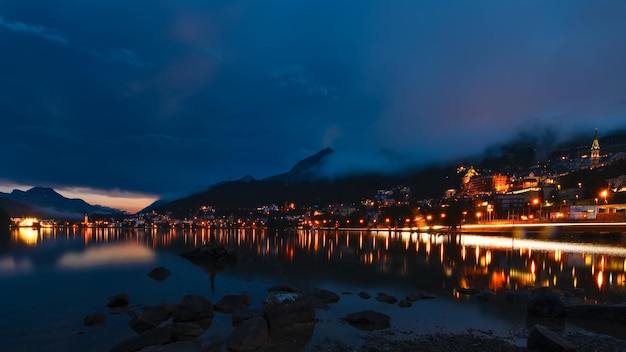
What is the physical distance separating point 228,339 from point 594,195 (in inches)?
7828

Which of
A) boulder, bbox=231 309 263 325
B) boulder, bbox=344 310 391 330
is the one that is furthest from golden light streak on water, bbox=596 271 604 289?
boulder, bbox=231 309 263 325

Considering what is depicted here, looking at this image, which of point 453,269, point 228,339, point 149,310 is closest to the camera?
point 228,339

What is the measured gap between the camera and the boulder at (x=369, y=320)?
2091 cm

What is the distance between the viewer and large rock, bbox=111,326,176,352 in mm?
17016

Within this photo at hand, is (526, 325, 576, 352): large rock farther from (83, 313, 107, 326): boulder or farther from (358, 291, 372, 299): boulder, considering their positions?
(83, 313, 107, 326): boulder

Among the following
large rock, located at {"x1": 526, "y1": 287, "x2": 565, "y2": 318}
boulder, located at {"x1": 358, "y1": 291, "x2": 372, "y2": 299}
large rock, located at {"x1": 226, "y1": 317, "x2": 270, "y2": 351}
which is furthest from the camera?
boulder, located at {"x1": 358, "y1": 291, "x2": 372, "y2": 299}

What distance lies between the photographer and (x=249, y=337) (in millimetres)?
17703

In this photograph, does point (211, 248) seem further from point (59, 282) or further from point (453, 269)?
point (453, 269)

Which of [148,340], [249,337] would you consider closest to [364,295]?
[249,337]

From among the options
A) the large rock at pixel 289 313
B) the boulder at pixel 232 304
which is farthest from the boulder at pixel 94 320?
the large rock at pixel 289 313

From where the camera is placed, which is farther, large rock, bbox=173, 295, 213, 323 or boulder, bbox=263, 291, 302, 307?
large rock, bbox=173, 295, 213, 323

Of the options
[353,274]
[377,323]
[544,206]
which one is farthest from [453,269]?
[544,206]

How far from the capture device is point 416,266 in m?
48.0

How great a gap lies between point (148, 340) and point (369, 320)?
434 inches
